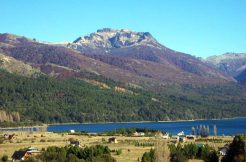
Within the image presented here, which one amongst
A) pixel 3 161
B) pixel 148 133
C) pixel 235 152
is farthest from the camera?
pixel 148 133

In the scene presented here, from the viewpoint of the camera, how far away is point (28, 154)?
79.9 m

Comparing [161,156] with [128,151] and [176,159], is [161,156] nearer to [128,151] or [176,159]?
[176,159]

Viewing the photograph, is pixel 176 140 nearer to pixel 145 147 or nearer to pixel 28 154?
pixel 145 147

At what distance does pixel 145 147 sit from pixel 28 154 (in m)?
24.5

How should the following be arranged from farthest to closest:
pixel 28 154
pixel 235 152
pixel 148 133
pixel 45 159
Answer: pixel 148 133
pixel 28 154
pixel 45 159
pixel 235 152

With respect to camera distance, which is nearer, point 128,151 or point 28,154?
point 28,154

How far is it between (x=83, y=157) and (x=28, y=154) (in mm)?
9790

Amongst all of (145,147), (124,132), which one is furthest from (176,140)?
(124,132)

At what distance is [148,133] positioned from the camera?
14425cm

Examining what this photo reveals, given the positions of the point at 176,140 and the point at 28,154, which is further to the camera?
the point at 176,140

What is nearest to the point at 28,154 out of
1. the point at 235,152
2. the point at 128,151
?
the point at 128,151

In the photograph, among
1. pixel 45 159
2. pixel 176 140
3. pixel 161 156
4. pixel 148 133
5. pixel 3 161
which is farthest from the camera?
pixel 148 133

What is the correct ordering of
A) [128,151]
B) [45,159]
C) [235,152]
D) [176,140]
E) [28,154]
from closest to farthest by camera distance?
1. [235,152]
2. [45,159]
3. [28,154]
4. [128,151]
5. [176,140]

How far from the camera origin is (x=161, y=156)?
163 feet
